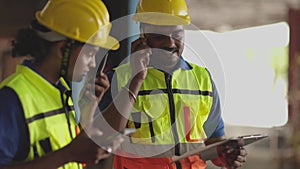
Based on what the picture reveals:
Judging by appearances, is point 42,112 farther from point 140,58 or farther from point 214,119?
point 214,119

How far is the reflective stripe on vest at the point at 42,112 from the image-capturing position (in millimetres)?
1957

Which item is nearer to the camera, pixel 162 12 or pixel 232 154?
pixel 232 154

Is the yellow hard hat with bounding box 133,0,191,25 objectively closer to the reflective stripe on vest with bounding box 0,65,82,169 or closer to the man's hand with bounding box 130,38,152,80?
the man's hand with bounding box 130,38,152,80

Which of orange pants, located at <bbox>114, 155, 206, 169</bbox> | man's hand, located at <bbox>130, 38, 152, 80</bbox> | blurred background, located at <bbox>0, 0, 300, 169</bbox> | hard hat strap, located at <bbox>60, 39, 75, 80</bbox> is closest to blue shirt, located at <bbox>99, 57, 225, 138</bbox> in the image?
→ orange pants, located at <bbox>114, 155, 206, 169</bbox>

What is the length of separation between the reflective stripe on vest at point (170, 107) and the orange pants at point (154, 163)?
67mm

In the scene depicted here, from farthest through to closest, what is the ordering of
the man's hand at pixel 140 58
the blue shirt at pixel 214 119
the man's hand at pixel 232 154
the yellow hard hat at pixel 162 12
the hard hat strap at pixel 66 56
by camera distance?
the blue shirt at pixel 214 119 → the yellow hard hat at pixel 162 12 → the man's hand at pixel 232 154 → the man's hand at pixel 140 58 → the hard hat strap at pixel 66 56

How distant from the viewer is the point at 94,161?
6.20ft

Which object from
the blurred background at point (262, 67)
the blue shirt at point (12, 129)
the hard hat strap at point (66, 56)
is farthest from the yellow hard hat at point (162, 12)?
the blurred background at point (262, 67)

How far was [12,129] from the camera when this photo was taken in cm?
190

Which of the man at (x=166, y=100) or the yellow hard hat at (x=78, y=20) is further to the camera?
the man at (x=166, y=100)

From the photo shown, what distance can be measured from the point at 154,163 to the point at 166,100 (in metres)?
0.26

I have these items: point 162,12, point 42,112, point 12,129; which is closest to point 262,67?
point 162,12

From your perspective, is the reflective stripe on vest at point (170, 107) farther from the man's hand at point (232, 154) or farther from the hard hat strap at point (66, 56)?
the hard hat strap at point (66, 56)

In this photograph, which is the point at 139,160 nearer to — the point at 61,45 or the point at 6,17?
the point at 61,45
